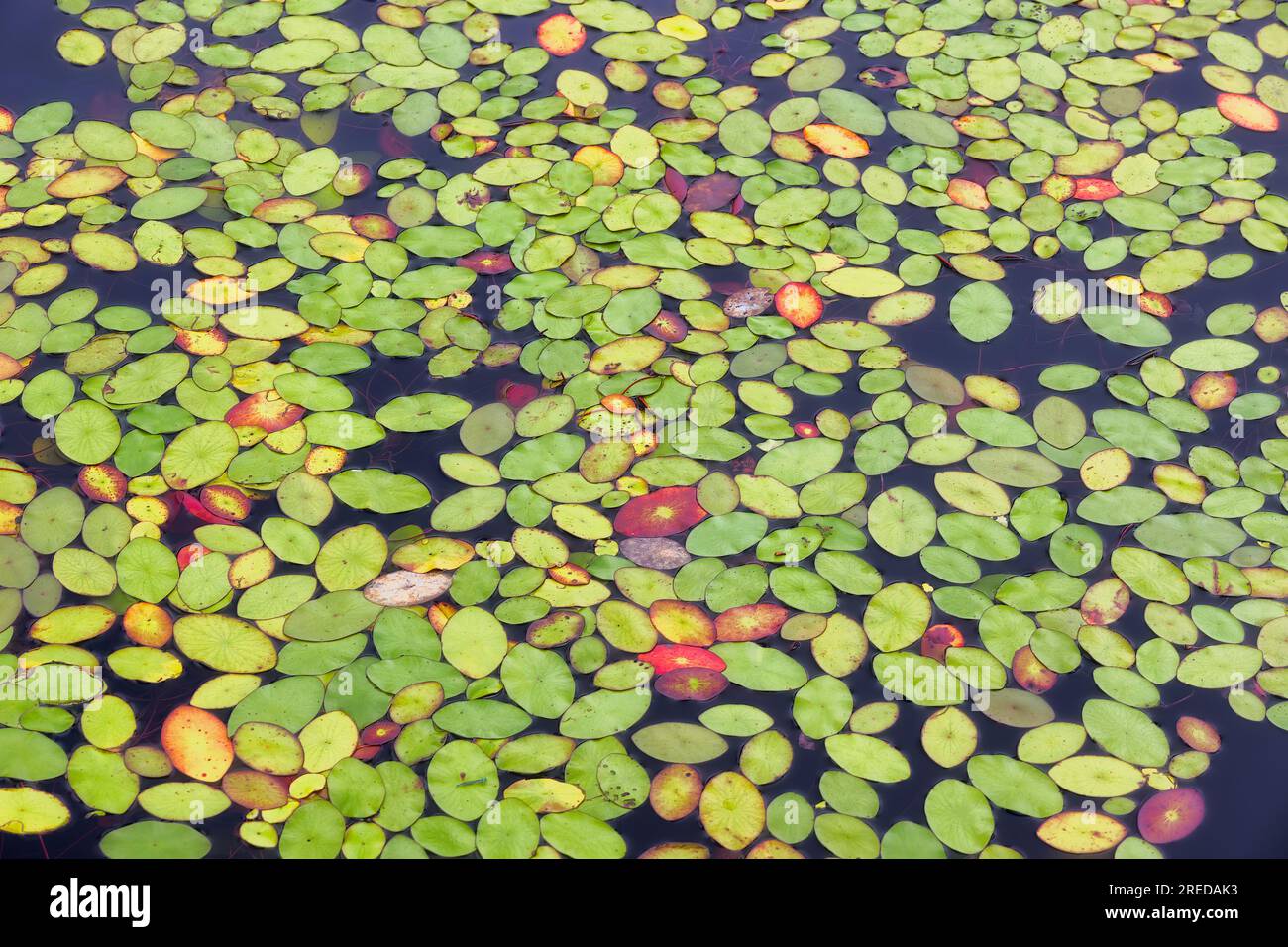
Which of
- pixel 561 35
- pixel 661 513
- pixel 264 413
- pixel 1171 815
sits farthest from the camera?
pixel 561 35

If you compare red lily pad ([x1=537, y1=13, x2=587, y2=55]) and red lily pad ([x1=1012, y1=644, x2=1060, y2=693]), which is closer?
red lily pad ([x1=1012, y1=644, x2=1060, y2=693])

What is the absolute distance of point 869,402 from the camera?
4.12 m

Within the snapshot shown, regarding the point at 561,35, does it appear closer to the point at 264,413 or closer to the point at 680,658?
the point at 264,413

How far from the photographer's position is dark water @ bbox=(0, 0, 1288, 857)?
3180 millimetres

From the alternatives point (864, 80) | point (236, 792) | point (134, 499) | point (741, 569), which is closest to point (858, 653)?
point (741, 569)

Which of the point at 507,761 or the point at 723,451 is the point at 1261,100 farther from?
the point at 507,761

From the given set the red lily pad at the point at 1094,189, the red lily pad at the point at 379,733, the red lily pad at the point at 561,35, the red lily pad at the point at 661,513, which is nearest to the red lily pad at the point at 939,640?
the red lily pad at the point at 661,513

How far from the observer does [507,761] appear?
10.7 ft

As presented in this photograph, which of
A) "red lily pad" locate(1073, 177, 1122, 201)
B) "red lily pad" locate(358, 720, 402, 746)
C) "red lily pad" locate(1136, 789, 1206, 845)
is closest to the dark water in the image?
"red lily pad" locate(1136, 789, 1206, 845)

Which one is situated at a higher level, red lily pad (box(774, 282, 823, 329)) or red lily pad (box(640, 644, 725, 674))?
red lily pad (box(774, 282, 823, 329))

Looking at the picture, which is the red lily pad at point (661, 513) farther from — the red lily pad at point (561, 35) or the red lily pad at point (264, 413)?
the red lily pad at point (561, 35)

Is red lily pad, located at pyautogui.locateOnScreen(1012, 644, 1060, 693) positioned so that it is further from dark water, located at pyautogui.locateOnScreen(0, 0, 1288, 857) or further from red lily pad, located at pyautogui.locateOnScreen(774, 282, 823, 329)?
red lily pad, located at pyautogui.locateOnScreen(774, 282, 823, 329)

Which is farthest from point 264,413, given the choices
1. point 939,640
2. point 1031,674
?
point 1031,674
